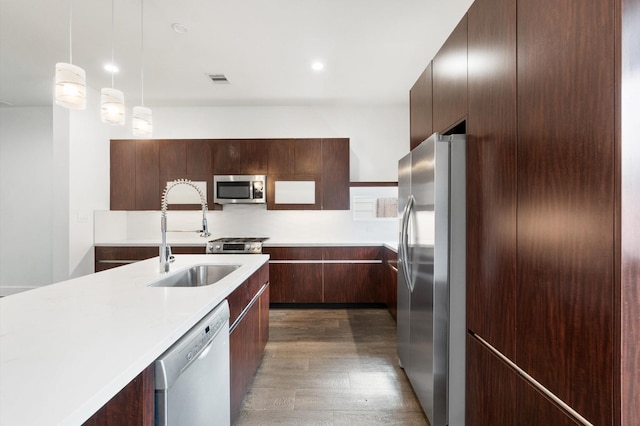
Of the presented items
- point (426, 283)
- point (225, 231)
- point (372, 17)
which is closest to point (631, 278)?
point (426, 283)

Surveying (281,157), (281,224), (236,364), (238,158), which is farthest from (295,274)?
(236,364)

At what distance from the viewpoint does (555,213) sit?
3.28ft

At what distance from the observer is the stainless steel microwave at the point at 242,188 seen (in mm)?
4219

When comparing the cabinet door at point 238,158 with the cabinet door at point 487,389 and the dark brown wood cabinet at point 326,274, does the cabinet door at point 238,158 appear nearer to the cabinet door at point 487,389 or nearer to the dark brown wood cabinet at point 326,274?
the dark brown wood cabinet at point 326,274

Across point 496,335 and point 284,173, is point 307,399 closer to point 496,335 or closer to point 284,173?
point 496,335

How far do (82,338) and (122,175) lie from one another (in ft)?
13.4

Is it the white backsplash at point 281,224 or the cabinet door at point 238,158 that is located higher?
the cabinet door at point 238,158

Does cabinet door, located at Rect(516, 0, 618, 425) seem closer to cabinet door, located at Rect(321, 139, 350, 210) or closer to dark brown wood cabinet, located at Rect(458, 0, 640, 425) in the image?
dark brown wood cabinet, located at Rect(458, 0, 640, 425)

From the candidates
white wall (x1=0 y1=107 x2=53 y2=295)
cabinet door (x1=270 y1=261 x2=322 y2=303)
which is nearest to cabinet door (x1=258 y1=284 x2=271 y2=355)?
cabinet door (x1=270 y1=261 x2=322 y2=303)

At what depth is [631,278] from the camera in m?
0.78

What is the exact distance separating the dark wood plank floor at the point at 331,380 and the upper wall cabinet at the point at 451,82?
183cm

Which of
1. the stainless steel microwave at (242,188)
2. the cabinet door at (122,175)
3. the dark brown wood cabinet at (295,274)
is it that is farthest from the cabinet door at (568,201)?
the cabinet door at (122,175)

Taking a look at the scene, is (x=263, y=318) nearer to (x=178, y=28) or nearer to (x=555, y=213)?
(x=555, y=213)

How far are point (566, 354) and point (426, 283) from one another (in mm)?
890
